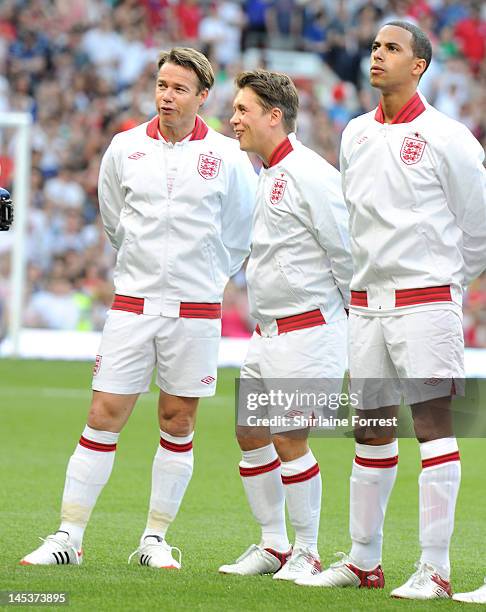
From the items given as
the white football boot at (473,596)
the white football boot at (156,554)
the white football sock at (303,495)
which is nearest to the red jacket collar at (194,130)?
the white football sock at (303,495)

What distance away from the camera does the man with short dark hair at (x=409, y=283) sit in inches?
225

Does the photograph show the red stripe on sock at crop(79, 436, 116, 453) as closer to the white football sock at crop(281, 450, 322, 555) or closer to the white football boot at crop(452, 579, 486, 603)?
the white football sock at crop(281, 450, 322, 555)

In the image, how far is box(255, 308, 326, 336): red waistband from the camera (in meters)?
6.28

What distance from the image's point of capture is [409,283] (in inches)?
227

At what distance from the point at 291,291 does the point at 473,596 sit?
1519 millimetres

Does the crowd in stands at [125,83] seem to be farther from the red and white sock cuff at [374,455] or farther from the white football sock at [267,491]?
the red and white sock cuff at [374,455]

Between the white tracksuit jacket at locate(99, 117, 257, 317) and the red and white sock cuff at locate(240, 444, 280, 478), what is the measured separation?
73 centimetres

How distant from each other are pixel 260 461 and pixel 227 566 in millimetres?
490

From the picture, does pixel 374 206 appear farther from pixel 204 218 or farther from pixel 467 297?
pixel 467 297

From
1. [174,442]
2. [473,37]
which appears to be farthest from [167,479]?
[473,37]

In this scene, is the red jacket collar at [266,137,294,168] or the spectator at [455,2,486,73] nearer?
the red jacket collar at [266,137,294,168]

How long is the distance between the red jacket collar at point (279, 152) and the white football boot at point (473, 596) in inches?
79.7

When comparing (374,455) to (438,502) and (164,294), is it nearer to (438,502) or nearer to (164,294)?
(438,502)

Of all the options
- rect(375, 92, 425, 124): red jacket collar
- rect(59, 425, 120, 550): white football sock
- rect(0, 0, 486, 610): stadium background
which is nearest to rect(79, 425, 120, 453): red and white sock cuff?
rect(59, 425, 120, 550): white football sock
